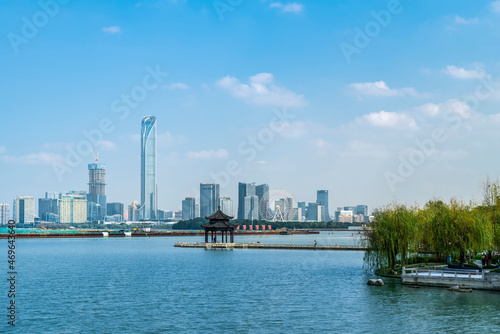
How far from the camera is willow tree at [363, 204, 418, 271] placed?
169ft

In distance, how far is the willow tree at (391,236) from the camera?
51.5 metres

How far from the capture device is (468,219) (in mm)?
50500

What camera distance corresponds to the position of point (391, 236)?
51250 mm

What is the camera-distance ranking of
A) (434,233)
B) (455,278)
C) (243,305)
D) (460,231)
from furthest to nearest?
(434,233) → (460,231) → (455,278) → (243,305)

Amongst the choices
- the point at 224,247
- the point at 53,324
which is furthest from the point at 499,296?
the point at 224,247

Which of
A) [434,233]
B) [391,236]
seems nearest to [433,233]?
[434,233]

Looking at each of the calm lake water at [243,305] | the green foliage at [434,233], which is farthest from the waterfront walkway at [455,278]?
the green foliage at [434,233]

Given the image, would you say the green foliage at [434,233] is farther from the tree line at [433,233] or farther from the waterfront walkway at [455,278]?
the waterfront walkway at [455,278]

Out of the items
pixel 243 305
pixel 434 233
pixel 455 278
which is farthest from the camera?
pixel 434 233

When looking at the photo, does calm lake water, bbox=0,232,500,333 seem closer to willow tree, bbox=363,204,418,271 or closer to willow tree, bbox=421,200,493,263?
willow tree, bbox=363,204,418,271

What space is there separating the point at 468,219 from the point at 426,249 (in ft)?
50.7

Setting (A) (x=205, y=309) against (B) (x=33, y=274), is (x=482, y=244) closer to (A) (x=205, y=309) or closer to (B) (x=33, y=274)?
(A) (x=205, y=309)

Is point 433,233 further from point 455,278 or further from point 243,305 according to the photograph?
point 243,305

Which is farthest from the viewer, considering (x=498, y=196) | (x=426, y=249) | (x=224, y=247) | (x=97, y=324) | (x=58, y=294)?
(x=224, y=247)
